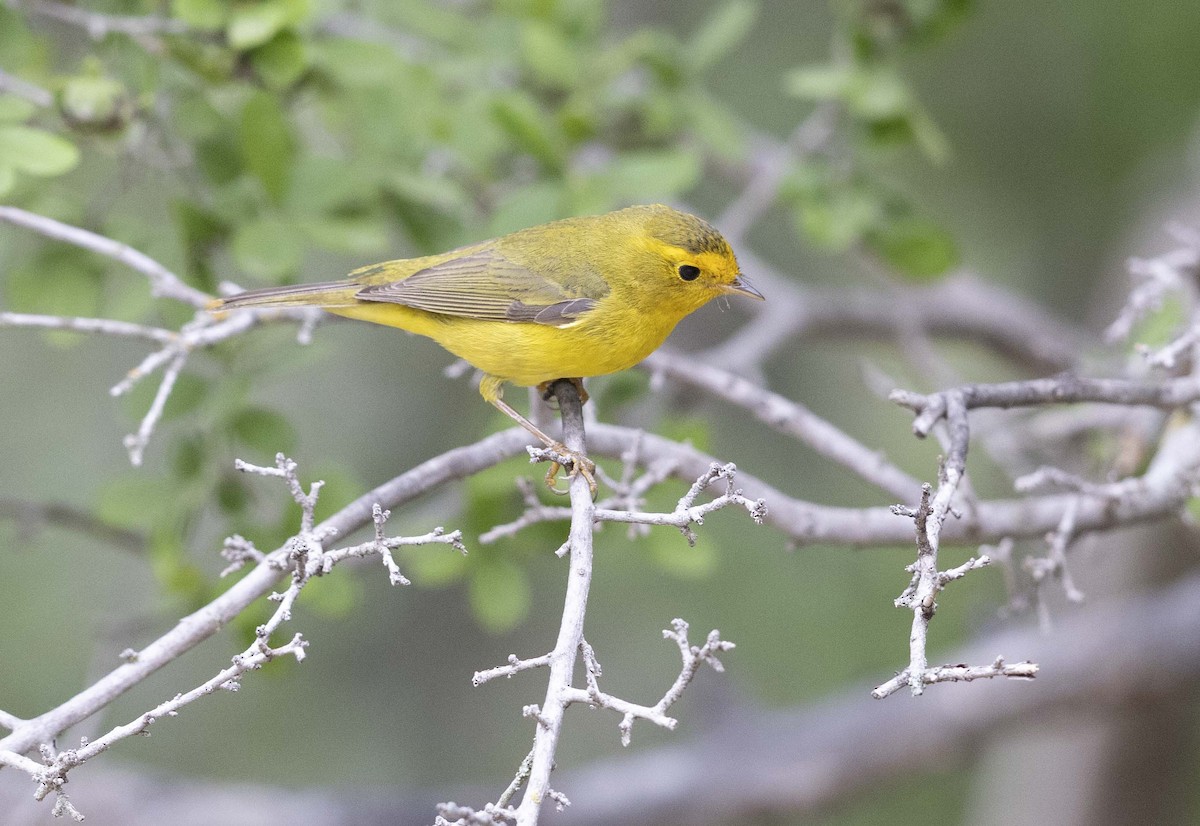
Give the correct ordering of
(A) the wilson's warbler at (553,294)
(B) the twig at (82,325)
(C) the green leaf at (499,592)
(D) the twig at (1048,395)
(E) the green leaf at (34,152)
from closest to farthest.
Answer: (D) the twig at (1048,395) → (B) the twig at (82,325) → (E) the green leaf at (34,152) → (A) the wilson's warbler at (553,294) → (C) the green leaf at (499,592)

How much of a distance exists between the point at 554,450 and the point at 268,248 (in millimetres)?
1480

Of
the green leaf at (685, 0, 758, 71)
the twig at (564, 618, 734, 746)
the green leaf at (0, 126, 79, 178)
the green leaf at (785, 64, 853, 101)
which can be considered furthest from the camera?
the green leaf at (685, 0, 758, 71)

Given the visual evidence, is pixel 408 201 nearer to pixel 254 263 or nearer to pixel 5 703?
pixel 254 263

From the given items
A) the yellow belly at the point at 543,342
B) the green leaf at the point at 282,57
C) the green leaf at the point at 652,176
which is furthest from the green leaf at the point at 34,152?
the green leaf at the point at 652,176

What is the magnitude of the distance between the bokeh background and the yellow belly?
0.40m

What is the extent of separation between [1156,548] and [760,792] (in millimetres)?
2826

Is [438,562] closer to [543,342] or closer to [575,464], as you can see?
[543,342]

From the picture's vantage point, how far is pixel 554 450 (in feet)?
11.1

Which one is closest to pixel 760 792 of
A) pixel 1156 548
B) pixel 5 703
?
pixel 1156 548

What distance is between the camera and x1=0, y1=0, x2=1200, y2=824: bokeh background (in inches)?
171

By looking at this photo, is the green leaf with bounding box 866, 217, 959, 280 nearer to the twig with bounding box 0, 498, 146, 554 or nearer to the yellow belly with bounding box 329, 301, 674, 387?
the yellow belly with bounding box 329, 301, 674, 387

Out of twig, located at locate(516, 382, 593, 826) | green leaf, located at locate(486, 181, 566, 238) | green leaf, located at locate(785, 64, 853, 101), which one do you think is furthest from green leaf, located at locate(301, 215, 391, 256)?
green leaf, located at locate(785, 64, 853, 101)

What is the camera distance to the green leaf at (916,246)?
191 inches

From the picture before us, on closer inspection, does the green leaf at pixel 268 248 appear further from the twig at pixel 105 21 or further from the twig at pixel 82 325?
the twig at pixel 105 21
